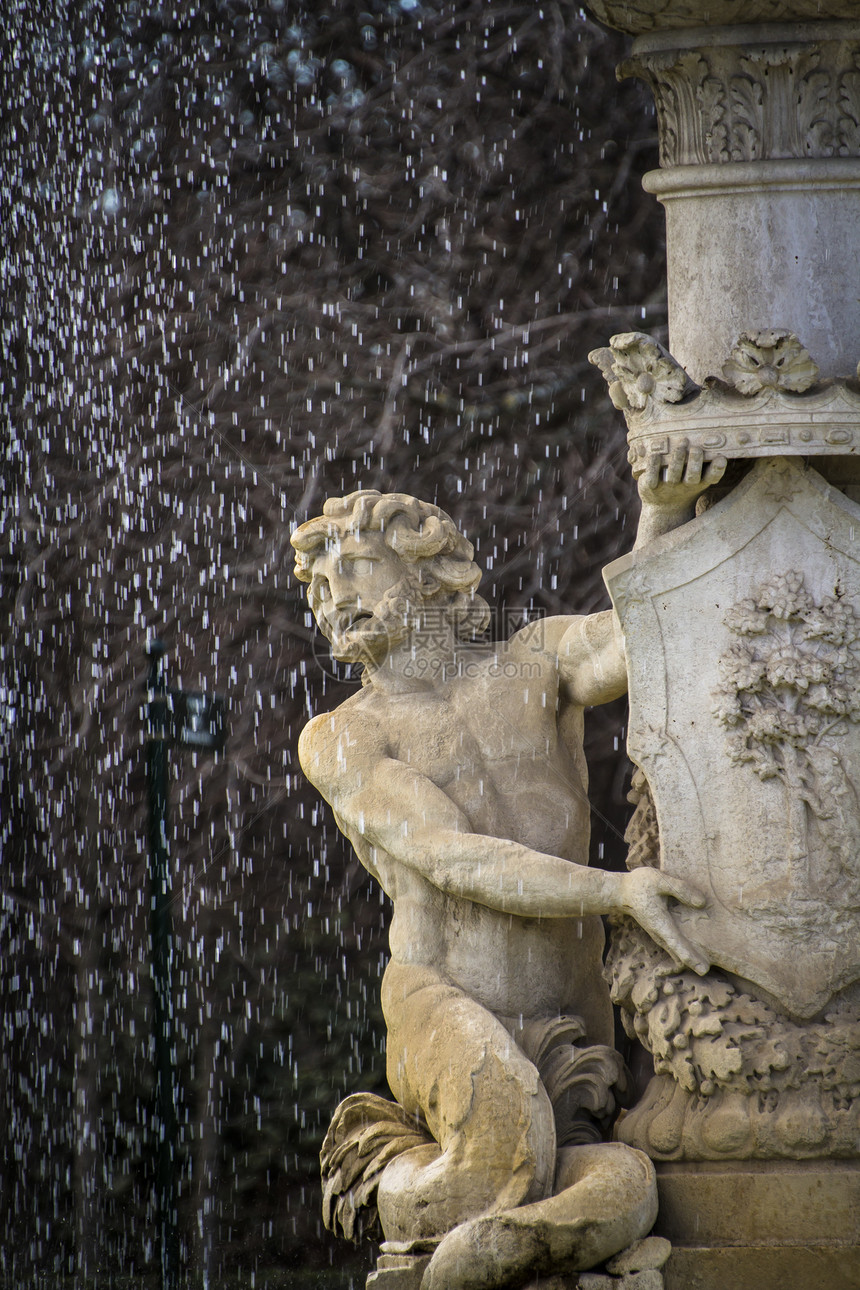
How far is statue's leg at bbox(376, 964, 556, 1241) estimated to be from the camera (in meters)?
3.78

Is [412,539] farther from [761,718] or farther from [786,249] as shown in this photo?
[786,249]

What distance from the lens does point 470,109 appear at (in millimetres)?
5934

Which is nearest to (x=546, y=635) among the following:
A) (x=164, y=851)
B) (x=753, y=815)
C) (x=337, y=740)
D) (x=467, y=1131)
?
(x=337, y=740)

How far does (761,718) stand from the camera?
12.7ft

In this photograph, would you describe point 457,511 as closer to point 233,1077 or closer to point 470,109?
point 470,109

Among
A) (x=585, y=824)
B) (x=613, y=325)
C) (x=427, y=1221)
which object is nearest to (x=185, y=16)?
(x=613, y=325)

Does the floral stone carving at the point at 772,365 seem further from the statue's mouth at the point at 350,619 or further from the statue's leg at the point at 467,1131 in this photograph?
the statue's leg at the point at 467,1131

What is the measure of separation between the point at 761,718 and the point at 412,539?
76 centimetres

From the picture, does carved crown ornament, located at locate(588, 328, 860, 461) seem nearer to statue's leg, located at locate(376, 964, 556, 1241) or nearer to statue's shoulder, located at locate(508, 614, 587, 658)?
statue's shoulder, located at locate(508, 614, 587, 658)

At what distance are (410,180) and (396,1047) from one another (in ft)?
9.06

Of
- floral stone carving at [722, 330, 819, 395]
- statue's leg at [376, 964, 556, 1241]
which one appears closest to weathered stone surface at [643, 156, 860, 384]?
floral stone carving at [722, 330, 819, 395]

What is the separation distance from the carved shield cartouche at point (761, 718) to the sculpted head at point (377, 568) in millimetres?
435

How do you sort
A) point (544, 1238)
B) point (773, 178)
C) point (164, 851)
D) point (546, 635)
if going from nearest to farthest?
point (544, 1238) → point (773, 178) → point (546, 635) → point (164, 851)

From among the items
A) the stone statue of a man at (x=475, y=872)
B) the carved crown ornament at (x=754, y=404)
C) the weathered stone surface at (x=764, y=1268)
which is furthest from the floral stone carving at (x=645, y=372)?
the weathered stone surface at (x=764, y=1268)
